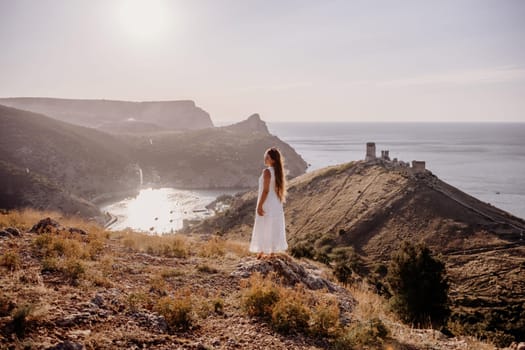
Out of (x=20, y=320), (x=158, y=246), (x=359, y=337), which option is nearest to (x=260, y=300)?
(x=359, y=337)

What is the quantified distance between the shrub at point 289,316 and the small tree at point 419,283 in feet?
53.5

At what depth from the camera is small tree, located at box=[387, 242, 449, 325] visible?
2130 cm

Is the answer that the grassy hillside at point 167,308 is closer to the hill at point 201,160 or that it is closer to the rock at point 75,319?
the rock at point 75,319

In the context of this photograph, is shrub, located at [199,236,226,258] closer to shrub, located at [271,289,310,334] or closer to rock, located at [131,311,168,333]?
shrub, located at [271,289,310,334]

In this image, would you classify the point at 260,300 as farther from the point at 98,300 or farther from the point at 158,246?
the point at 158,246

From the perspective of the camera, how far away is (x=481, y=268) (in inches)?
1270

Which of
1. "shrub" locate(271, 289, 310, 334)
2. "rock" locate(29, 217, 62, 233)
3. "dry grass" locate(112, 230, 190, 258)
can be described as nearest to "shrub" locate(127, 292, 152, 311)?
"shrub" locate(271, 289, 310, 334)

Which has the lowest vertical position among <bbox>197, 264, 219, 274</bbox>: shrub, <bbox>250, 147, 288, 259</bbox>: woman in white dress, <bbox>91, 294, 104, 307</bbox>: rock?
<bbox>197, 264, 219, 274</bbox>: shrub

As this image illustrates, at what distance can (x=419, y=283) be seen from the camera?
22.5 meters

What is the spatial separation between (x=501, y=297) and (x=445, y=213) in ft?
49.0

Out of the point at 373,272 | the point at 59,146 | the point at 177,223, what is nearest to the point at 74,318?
the point at 373,272

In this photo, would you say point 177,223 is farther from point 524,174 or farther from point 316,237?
point 524,174

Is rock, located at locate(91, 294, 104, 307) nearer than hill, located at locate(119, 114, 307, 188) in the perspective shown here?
Yes

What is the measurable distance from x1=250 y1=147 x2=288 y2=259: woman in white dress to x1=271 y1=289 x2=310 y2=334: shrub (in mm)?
2616
